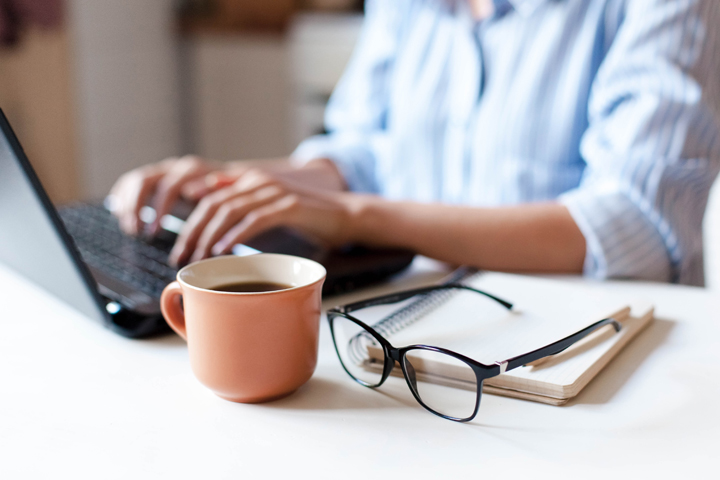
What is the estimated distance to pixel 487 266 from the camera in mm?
750

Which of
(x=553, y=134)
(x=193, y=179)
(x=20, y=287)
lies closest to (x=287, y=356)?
(x=20, y=287)

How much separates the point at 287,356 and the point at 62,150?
2129mm

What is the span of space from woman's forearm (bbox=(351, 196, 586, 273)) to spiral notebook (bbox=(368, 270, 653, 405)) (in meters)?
0.08

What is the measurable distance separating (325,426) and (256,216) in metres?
0.32

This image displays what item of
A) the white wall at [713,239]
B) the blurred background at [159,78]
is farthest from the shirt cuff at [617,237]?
the blurred background at [159,78]

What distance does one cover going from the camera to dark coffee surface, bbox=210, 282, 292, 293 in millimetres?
468

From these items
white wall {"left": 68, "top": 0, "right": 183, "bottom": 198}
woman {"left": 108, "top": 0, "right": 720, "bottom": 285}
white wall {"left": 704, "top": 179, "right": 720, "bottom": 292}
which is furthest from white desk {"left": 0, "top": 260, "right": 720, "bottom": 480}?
white wall {"left": 68, "top": 0, "right": 183, "bottom": 198}

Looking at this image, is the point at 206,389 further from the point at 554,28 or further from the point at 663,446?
the point at 554,28

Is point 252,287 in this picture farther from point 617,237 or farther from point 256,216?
point 617,237

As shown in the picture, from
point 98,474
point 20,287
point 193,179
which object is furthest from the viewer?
point 193,179

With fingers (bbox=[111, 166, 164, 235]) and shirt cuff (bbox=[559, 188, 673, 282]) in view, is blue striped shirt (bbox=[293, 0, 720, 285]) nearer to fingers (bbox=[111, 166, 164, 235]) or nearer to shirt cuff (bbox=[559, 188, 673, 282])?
shirt cuff (bbox=[559, 188, 673, 282])

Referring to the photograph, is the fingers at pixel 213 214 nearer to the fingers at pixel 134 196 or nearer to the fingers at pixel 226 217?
the fingers at pixel 226 217

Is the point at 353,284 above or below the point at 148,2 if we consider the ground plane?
below

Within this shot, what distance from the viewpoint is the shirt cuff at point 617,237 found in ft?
2.40
